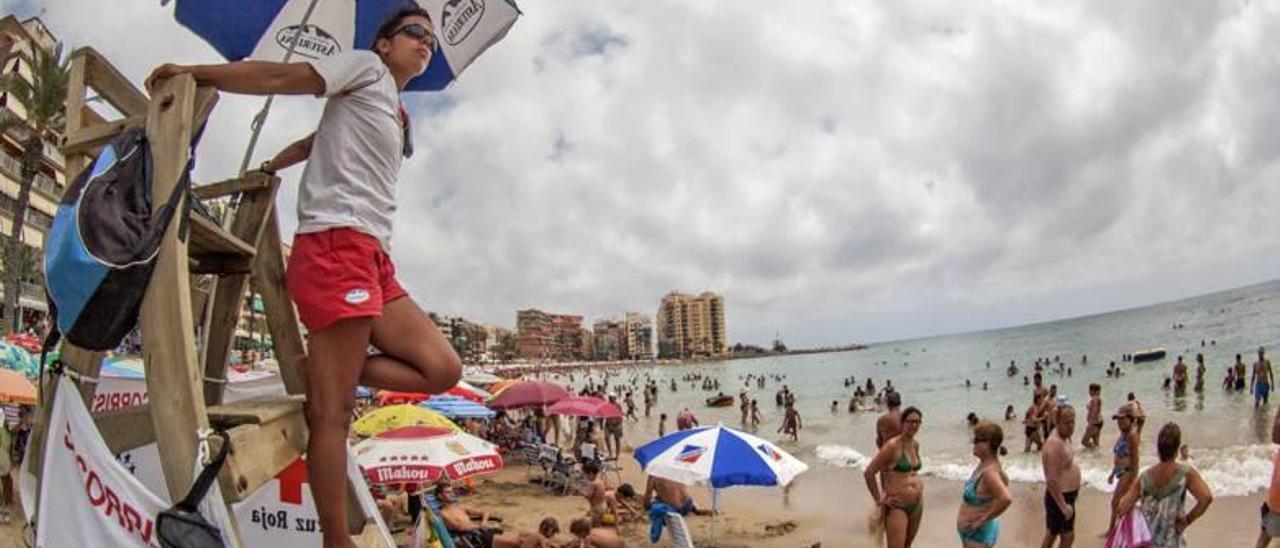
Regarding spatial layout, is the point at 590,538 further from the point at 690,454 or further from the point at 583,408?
the point at 583,408

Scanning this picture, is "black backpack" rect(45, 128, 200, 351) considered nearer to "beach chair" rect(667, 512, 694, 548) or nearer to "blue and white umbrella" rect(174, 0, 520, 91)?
"blue and white umbrella" rect(174, 0, 520, 91)

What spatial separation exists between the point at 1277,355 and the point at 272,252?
61495mm

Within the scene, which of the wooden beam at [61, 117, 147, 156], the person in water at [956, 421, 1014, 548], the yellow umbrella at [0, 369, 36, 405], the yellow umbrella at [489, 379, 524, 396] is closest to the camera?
the wooden beam at [61, 117, 147, 156]

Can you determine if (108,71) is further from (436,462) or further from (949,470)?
(949,470)

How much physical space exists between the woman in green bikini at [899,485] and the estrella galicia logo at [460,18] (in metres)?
5.37

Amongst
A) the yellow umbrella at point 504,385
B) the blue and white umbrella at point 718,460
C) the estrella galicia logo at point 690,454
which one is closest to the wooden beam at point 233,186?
the blue and white umbrella at point 718,460

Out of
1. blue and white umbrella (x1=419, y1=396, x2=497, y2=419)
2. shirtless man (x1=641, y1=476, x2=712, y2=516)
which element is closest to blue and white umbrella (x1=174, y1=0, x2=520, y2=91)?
shirtless man (x1=641, y1=476, x2=712, y2=516)

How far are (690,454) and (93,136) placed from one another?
7.89m

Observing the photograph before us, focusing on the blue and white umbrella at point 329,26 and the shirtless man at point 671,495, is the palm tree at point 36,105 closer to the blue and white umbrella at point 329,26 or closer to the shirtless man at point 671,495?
the shirtless man at point 671,495

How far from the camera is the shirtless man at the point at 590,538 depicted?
8.88m

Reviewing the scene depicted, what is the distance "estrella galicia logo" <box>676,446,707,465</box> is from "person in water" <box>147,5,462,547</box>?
7.03 metres

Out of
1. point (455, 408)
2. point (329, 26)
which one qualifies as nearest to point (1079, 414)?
point (455, 408)

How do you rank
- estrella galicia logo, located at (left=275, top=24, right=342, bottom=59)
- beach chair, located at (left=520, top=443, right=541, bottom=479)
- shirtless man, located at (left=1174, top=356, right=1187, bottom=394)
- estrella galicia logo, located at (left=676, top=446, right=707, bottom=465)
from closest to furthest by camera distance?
1. estrella galicia logo, located at (left=275, top=24, right=342, bottom=59)
2. estrella galicia logo, located at (left=676, top=446, right=707, bottom=465)
3. beach chair, located at (left=520, top=443, right=541, bottom=479)
4. shirtless man, located at (left=1174, top=356, right=1187, bottom=394)

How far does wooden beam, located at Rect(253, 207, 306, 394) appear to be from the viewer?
7.47ft
